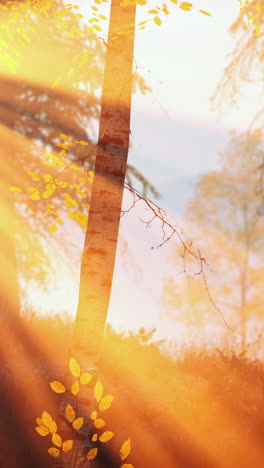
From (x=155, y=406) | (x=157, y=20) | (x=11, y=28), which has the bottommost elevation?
(x=155, y=406)

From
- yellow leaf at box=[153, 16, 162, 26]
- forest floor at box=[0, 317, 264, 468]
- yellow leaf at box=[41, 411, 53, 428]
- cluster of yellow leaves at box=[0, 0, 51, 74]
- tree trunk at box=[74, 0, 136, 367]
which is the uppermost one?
cluster of yellow leaves at box=[0, 0, 51, 74]

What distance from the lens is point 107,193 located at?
4.98 meters

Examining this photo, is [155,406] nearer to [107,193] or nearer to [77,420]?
[77,420]

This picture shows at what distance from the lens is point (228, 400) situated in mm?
7941

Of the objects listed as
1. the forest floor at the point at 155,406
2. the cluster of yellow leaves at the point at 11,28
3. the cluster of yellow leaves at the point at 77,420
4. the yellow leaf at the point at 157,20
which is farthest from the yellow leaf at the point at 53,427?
the cluster of yellow leaves at the point at 11,28

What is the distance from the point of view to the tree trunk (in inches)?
192

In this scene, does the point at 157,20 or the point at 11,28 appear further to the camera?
the point at 11,28

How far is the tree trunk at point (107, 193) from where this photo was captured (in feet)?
16.0

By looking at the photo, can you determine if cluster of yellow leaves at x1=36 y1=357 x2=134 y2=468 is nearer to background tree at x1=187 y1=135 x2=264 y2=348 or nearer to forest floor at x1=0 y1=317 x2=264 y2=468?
forest floor at x1=0 y1=317 x2=264 y2=468

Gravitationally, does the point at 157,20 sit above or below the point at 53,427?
above

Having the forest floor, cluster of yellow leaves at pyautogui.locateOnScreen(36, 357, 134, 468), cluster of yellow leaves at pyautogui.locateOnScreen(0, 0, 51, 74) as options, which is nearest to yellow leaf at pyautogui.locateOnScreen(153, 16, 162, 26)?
cluster of yellow leaves at pyautogui.locateOnScreen(36, 357, 134, 468)

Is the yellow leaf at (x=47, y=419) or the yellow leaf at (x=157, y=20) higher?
the yellow leaf at (x=157, y=20)

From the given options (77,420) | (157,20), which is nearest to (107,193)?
(157,20)

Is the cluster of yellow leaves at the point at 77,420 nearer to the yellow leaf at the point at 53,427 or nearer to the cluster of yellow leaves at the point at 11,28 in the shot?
the yellow leaf at the point at 53,427
